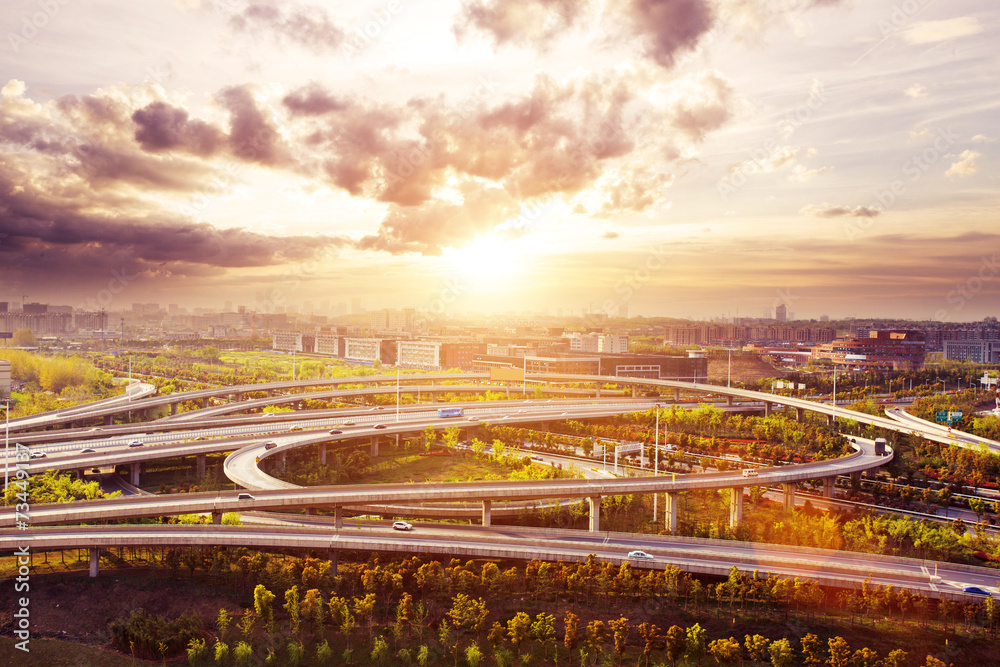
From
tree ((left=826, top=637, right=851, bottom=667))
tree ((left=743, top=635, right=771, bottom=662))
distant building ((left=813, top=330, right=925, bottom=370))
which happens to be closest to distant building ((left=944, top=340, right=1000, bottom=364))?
distant building ((left=813, top=330, right=925, bottom=370))

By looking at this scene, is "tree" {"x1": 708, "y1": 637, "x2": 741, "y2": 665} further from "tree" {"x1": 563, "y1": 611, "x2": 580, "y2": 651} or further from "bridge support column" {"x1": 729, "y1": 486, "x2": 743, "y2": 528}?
"bridge support column" {"x1": 729, "y1": 486, "x2": 743, "y2": 528}

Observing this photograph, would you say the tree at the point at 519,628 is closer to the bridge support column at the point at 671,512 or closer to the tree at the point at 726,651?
the tree at the point at 726,651

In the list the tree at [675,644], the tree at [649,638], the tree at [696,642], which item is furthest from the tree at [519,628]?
the tree at [696,642]

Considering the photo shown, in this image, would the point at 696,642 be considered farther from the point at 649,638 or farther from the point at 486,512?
the point at 486,512

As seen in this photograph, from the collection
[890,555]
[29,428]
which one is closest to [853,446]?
[890,555]

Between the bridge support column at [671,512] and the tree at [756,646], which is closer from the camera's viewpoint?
the tree at [756,646]

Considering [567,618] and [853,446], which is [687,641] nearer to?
[567,618]
